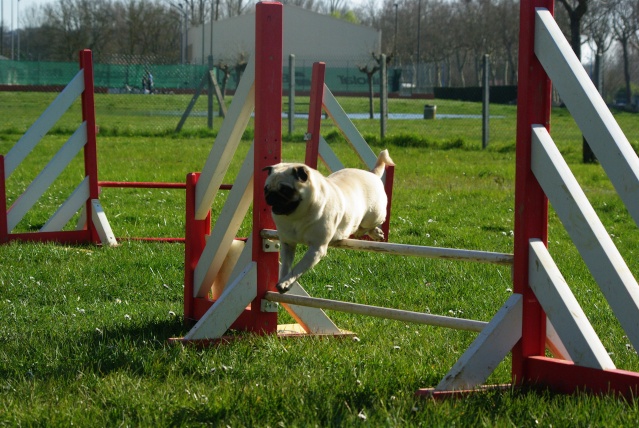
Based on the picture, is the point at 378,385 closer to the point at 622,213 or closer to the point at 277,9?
the point at 277,9

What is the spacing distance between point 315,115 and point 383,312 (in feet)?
13.4

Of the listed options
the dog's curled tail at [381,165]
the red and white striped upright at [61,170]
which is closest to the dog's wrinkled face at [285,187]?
the dog's curled tail at [381,165]

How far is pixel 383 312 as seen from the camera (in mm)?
4477

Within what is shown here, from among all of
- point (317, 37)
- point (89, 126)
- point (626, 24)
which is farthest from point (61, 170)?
point (317, 37)

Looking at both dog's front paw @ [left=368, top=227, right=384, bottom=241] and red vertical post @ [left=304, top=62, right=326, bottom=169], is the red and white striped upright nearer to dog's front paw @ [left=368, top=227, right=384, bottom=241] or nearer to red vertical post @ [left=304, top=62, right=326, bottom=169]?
red vertical post @ [left=304, top=62, right=326, bottom=169]

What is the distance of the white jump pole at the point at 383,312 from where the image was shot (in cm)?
418

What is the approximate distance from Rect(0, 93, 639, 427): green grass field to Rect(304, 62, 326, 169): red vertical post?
927 millimetres

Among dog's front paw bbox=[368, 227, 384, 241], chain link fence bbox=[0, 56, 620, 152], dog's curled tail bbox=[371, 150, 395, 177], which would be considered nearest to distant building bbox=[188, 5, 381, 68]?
chain link fence bbox=[0, 56, 620, 152]

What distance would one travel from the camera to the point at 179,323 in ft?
18.7

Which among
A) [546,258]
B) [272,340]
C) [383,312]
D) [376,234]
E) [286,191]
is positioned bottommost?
[272,340]

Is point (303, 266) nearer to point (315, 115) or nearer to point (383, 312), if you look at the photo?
point (383, 312)

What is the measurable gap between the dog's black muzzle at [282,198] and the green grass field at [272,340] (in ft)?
2.58

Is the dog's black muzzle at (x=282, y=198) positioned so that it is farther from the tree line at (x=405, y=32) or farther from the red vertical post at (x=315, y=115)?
the tree line at (x=405, y=32)

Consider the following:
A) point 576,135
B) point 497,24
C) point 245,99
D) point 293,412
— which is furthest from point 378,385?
point 497,24
